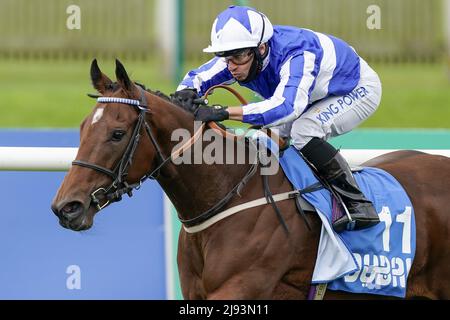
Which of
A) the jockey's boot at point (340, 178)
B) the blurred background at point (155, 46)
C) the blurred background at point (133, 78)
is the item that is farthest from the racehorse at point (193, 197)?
the blurred background at point (155, 46)

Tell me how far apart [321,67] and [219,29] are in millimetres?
611

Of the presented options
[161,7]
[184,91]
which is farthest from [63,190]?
[161,7]

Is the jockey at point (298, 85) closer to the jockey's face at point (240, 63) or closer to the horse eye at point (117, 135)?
the jockey's face at point (240, 63)

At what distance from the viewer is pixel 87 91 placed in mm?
13766

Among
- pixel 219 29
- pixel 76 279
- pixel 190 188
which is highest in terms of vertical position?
pixel 219 29

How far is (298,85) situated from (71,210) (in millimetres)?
1308

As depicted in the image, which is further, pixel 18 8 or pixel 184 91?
pixel 18 8

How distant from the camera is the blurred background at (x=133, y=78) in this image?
21.2 feet

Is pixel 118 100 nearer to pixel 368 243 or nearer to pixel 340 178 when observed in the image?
pixel 340 178

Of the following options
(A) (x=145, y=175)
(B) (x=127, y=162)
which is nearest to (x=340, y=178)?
(A) (x=145, y=175)

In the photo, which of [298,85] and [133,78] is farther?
[133,78]
